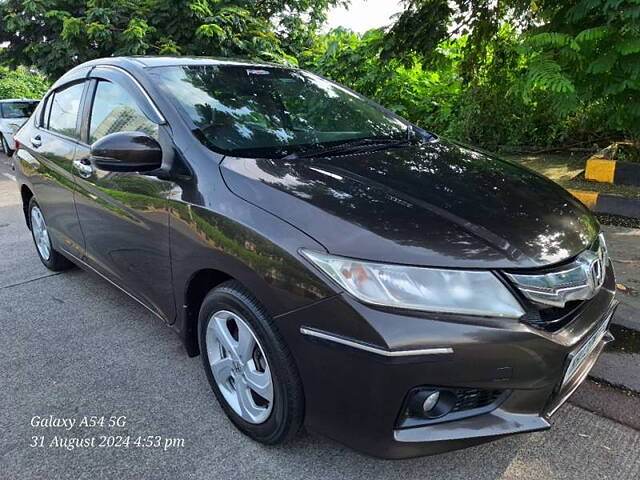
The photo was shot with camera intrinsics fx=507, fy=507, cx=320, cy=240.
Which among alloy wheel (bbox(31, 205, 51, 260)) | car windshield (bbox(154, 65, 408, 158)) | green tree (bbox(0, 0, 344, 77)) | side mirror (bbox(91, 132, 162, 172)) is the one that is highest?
green tree (bbox(0, 0, 344, 77))

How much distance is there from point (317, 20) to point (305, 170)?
37.4 feet

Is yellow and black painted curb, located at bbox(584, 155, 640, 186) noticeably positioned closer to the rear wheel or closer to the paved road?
the paved road

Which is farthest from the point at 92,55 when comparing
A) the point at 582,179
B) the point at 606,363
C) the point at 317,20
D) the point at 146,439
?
the point at 606,363

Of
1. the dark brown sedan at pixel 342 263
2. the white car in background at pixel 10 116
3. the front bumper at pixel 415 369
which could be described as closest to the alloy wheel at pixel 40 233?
the dark brown sedan at pixel 342 263

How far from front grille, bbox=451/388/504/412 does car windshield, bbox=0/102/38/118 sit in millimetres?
15174

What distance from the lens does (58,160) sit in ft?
11.3

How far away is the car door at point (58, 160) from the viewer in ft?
10.9

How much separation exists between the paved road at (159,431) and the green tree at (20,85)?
24419 mm

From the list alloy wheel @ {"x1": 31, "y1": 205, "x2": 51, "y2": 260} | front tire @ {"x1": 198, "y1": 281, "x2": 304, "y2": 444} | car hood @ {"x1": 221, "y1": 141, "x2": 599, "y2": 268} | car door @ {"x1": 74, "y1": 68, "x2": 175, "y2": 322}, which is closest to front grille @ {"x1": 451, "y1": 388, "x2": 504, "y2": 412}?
car hood @ {"x1": 221, "y1": 141, "x2": 599, "y2": 268}

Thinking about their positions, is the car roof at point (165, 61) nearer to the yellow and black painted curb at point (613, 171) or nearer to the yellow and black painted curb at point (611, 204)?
the yellow and black painted curb at point (611, 204)

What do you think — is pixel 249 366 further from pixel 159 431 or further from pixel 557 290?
pixel 557 290

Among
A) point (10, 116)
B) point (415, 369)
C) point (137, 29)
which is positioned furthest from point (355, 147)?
point (10, 116)

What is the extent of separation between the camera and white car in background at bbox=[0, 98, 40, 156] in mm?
13305

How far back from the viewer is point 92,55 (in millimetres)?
9938
